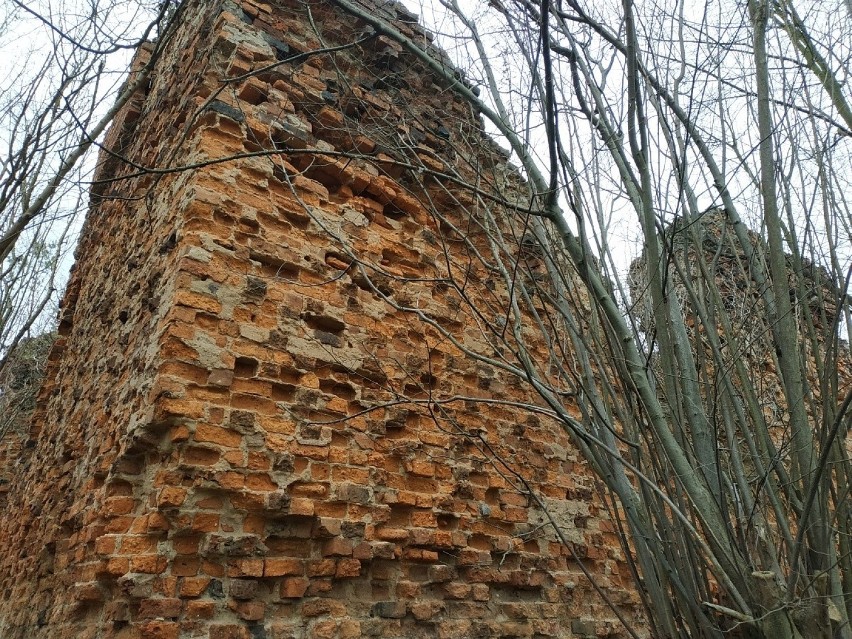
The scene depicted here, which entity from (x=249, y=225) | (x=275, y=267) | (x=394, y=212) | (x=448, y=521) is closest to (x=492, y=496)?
(x=448, y=521)

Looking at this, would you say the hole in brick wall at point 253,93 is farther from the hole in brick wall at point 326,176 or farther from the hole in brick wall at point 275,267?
the hole in brick wall at point 275,267

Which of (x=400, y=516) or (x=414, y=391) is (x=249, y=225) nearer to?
(x=414, y=391)

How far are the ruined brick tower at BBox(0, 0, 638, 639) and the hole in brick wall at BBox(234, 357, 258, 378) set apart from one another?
1cm

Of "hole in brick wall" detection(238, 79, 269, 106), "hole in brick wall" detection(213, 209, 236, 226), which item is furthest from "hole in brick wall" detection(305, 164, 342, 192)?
"hole in brick wall" detection(213, 209, 236, 226)

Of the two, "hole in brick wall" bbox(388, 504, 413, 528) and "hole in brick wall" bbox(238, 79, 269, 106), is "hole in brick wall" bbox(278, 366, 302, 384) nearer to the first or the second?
"hole in brick wall" bbox(388, 504, 413, 528)

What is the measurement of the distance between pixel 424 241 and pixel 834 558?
262cm

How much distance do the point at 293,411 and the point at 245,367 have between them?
11.8 inches

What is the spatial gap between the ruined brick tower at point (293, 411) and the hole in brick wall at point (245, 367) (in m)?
0.01

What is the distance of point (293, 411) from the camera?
2881 millimetres

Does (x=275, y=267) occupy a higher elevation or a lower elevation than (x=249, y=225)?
lower

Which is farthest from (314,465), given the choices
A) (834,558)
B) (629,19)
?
(629,19)

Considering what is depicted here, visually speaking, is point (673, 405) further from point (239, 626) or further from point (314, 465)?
point (239, 626)

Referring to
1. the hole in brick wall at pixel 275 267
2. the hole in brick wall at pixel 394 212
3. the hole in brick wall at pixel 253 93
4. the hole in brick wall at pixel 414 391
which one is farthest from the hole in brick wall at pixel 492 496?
the hole in brick wall at pixel 253 93

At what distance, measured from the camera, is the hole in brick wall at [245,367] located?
2.81 meters
